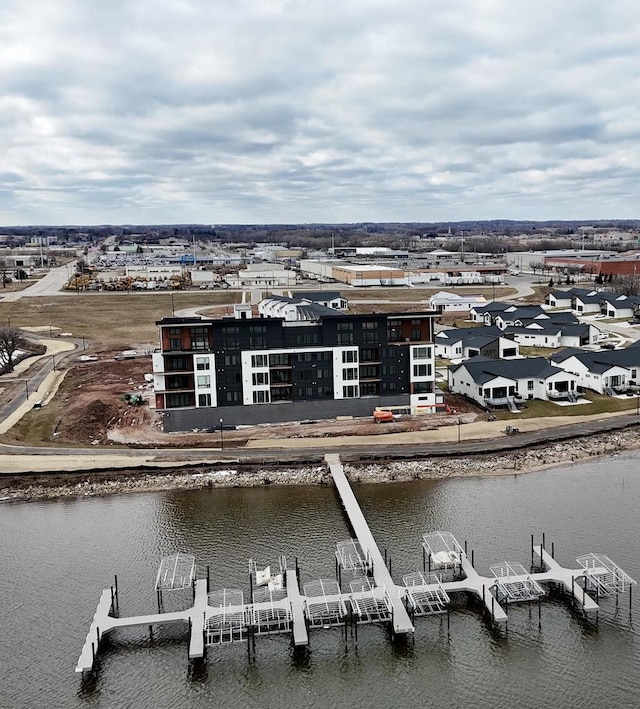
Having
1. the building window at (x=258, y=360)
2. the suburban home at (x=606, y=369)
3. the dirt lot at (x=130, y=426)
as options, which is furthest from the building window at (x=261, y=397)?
the suburban home at (x=606, y=369)

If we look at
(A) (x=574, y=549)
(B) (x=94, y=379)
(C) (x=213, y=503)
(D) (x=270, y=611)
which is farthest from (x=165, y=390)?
(A) (x=574, y=549)

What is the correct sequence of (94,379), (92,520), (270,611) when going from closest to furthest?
(270,611)
(92,520)
(94,379)

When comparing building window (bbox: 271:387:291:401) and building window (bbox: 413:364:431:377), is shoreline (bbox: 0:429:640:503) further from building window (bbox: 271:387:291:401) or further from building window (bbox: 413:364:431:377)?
building window (bbox: 413:364:431:377)

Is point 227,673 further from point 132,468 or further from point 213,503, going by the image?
point 132,468

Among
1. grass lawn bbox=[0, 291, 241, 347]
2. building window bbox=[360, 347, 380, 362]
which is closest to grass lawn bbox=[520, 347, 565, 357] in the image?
building window bbox=[360, 347, 380, 362]

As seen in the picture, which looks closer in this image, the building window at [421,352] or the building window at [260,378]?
the building window at [260,378]

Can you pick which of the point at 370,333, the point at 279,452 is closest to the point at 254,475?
the point at 279,452

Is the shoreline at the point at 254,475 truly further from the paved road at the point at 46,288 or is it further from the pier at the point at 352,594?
the paved road at the point at 46,288

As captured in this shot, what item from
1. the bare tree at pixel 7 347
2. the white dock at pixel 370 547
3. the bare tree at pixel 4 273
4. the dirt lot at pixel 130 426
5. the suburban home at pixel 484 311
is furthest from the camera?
the bare tree at pixel 4 273
